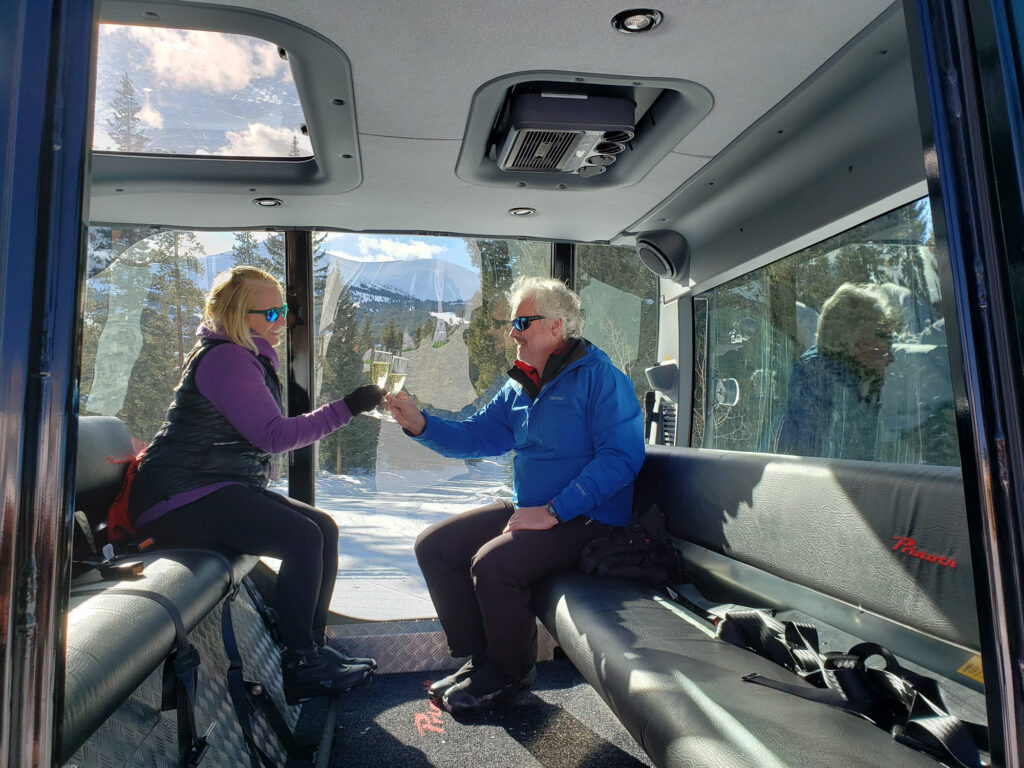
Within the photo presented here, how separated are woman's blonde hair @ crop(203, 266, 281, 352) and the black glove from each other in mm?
410

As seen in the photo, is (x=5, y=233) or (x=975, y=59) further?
(x=975, y=59)

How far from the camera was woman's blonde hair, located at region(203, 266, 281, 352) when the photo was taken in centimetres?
257

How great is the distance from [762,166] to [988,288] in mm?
1928

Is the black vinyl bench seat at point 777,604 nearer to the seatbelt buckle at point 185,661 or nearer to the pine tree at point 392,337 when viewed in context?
the seatbelt buckle at point 185,661

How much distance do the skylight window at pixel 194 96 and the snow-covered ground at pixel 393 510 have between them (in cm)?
153

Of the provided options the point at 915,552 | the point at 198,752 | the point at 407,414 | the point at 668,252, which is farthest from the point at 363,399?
the point at 915,552

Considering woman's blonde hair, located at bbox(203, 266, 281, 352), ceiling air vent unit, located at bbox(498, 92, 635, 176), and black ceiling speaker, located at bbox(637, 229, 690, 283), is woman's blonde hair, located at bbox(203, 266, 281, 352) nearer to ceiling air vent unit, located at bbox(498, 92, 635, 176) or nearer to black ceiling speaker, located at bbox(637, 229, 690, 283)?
ceiling air vent unit, located at bbox(498, 92, 635, 176)

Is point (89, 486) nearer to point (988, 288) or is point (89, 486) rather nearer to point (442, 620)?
point (442, 620)

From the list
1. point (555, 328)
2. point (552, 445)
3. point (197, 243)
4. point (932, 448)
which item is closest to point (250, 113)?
point (197, 243)

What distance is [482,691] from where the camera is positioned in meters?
2.55

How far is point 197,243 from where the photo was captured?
132 inches

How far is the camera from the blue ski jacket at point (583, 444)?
8.48ft

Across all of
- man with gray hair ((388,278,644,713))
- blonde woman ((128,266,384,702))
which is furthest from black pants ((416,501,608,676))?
blonde woman ((128,266,384,702))

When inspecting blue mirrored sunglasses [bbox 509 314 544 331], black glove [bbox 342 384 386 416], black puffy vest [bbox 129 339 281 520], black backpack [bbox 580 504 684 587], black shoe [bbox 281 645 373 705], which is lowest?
black shoe [bbox 281 645 373 705]
